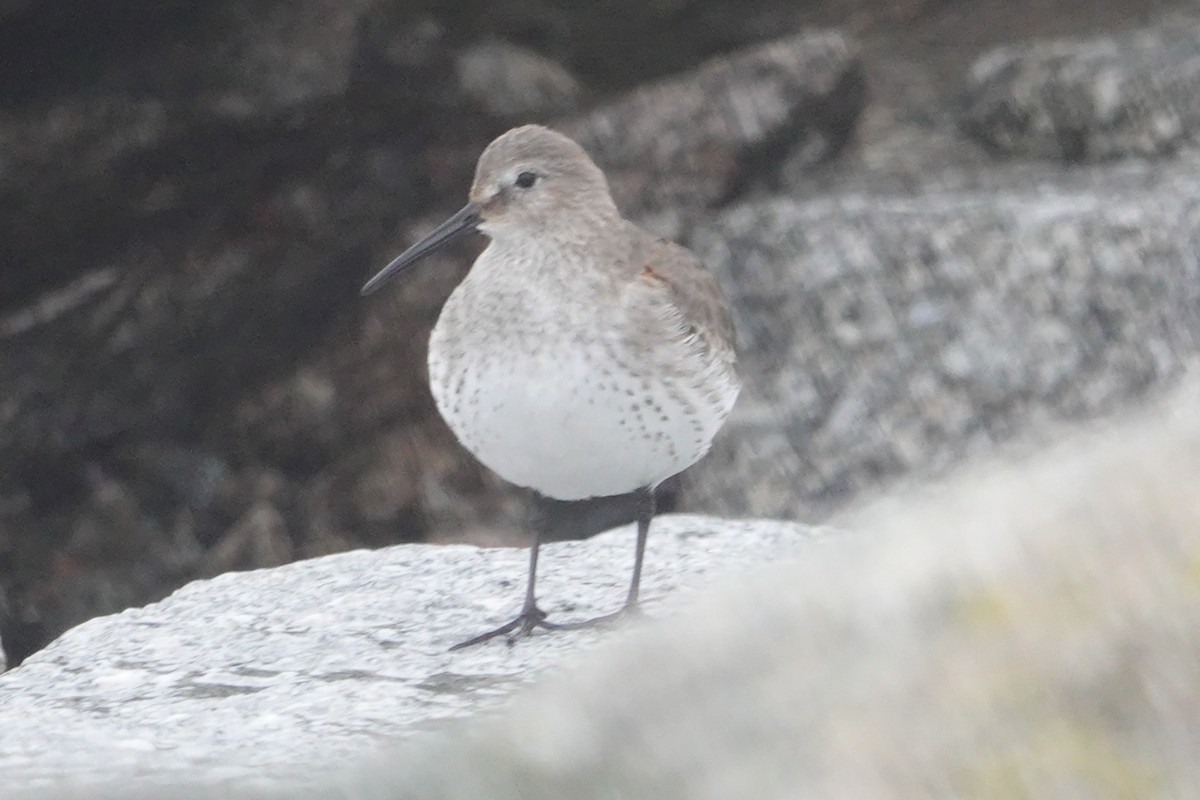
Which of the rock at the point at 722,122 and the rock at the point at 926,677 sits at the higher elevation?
the rock at the point at 722,122

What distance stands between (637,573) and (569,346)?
90cm

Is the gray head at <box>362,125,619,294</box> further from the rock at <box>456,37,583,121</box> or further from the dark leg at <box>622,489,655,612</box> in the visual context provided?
the rock at <box>456,37,583,121</box>

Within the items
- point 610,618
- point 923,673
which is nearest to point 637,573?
point 610,618

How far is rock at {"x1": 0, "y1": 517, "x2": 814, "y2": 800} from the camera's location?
4.16 metres

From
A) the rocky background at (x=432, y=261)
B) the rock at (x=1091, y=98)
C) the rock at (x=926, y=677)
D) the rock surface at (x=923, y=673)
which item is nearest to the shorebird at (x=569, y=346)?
the rock surface at (x=923, y=673)

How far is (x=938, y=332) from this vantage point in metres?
8.25

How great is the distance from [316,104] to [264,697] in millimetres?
4415

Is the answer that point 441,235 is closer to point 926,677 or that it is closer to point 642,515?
point 642,515

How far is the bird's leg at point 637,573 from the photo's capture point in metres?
5.16

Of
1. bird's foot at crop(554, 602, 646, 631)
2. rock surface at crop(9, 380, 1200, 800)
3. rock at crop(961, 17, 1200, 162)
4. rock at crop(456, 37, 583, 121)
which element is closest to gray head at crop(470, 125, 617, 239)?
bird's foot at crop(554, 602, 646, 631)

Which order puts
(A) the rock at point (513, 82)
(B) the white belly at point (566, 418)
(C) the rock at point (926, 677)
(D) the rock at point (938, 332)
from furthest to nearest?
(A) the rock at point (513, 82), (D) the rock at point (938, 332), (B) the white belly at point (566, 418), (C) the rock at point (926, 677)

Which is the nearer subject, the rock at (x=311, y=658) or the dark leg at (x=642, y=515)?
the rock at (x=311, y=658)

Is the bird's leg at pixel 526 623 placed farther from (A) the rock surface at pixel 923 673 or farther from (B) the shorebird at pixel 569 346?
(A) the rock surface at pixel 923 673

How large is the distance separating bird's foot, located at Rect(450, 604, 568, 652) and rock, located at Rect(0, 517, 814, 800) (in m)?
0.05
